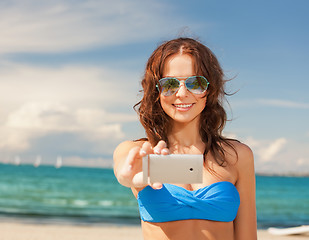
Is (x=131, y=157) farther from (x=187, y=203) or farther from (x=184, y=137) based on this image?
(x=184, y=137)

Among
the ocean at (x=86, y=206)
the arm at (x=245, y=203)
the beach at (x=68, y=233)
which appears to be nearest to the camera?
the arm at (x=245, y=203)

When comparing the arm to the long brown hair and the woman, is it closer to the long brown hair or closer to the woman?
the woman

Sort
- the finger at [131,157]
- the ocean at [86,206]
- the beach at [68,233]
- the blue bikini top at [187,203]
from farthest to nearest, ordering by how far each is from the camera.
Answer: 1. the ocean at [86,206]
2. the beach at [68,233]
3. the blue bikini top at [187,203]
4. the finger at [131,157]

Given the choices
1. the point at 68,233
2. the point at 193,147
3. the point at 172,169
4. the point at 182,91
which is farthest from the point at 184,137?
the point at 68,233

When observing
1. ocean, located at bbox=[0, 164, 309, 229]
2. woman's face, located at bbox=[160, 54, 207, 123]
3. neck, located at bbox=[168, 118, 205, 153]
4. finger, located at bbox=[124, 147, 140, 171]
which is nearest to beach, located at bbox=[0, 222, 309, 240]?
ocean, located at bbox=[0, 164, 309, 229]

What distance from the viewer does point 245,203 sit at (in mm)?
2842

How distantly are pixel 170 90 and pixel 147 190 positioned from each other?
0.61 meters

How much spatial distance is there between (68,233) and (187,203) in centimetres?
1005

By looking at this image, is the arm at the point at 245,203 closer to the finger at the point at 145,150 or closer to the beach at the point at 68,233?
the finger at the point at 145,150

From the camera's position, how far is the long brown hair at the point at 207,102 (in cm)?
276

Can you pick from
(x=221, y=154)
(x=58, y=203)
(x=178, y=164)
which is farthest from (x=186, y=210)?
Answer: (x=58, y=203)

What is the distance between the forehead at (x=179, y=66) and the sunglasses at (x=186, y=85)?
0.18 feet

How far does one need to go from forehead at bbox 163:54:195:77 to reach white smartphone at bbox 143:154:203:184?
2.65ft

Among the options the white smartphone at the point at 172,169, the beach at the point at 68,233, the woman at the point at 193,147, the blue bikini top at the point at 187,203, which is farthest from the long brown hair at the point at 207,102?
the beach at the point at 68,233
